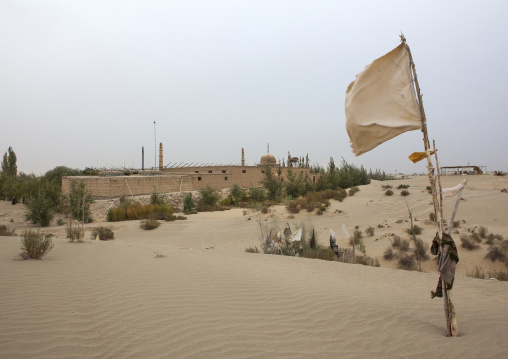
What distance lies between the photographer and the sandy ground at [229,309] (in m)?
3.39

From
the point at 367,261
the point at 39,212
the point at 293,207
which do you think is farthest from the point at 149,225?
the point at 367,261

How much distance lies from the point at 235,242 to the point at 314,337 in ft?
37.5

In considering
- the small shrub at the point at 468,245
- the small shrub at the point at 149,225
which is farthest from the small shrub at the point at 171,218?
the small shrub at the point at 468,245

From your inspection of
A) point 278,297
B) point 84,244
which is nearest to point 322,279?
point 278,297

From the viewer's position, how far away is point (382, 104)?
4047 mm

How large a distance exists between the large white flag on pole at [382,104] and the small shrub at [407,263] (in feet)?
23.0

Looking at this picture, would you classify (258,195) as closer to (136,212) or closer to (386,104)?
(136,212)

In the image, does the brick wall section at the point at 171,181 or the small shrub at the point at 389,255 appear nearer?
the small shrub at the point at 389,255

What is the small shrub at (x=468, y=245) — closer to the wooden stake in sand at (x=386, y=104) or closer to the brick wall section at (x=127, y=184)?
the wooden stake in sand at (x=386, y=104)

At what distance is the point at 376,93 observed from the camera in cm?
410

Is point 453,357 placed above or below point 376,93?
below

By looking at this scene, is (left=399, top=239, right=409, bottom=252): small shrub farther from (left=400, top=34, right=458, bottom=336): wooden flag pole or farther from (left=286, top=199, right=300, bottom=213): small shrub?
(left=286, top=199, right=300, bottom=213): small shrub

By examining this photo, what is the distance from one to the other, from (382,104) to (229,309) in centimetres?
325

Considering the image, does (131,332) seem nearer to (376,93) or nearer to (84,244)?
(376,93)
